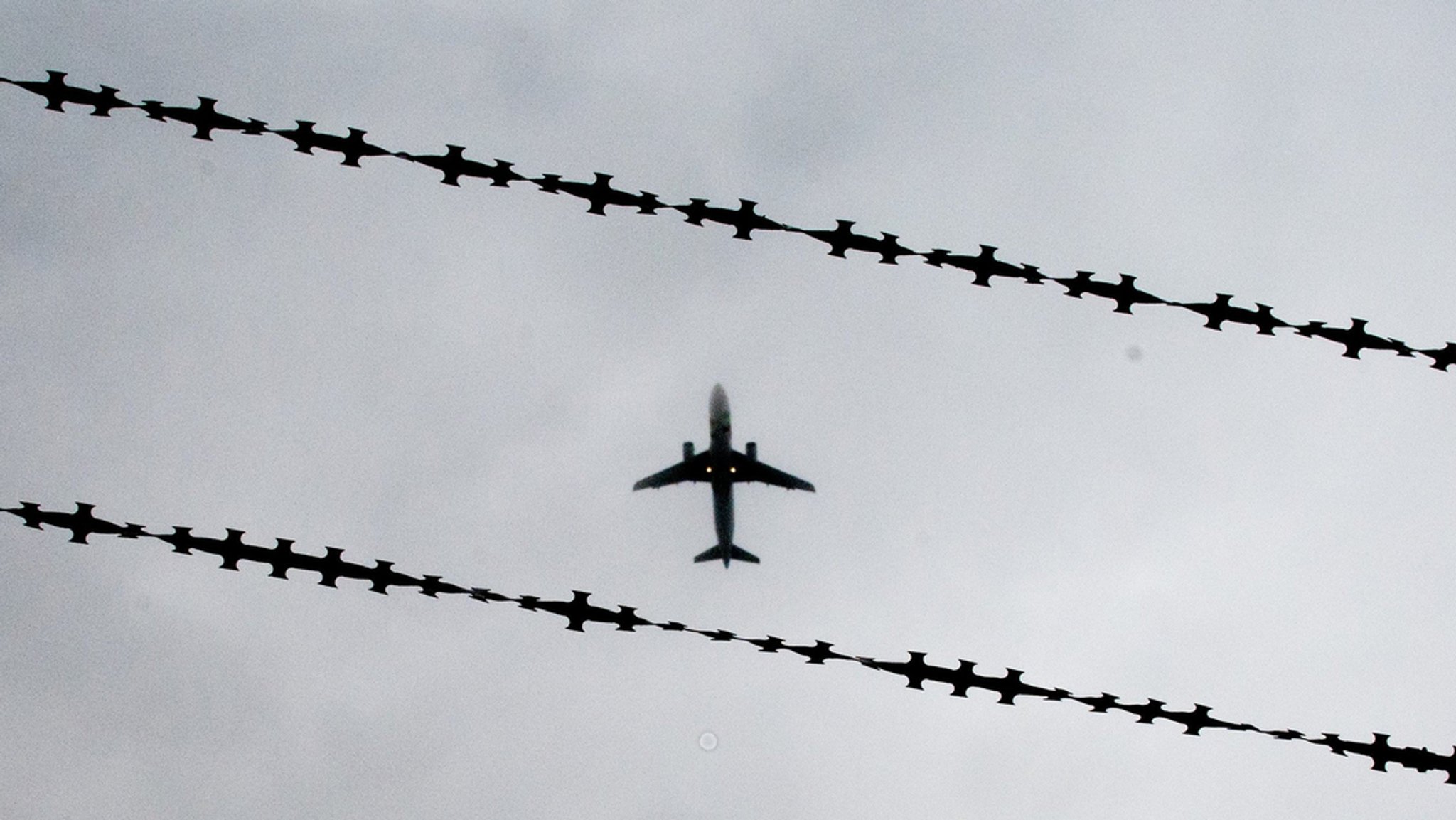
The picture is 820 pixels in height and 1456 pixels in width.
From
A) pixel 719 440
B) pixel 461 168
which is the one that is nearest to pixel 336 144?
pixel 461 168

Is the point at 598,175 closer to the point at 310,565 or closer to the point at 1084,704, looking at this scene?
the point at 310,565

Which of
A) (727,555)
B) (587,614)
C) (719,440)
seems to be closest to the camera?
(587,614)

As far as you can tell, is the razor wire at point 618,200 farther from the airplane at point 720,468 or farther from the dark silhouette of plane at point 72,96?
the airplane at point 720,468

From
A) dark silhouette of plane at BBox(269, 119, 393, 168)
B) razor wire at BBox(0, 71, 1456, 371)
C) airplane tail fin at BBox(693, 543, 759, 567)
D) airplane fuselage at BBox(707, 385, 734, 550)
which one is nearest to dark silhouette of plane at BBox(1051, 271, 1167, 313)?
razor wire at BBox(0, 71, 1456, 371)

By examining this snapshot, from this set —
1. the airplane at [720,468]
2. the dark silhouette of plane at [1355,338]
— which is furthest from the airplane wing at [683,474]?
the dark silhouette of plane at [1355,338]

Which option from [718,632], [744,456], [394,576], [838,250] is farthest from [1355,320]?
[744,456]

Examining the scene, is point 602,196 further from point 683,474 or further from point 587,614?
point 683,474

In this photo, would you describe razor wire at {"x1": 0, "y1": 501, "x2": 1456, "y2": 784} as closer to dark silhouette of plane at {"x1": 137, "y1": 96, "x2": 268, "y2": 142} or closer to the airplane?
dark silhouette of plane at {"x1": 137, "y1": 96, "x2": 268, "y2": 142}
